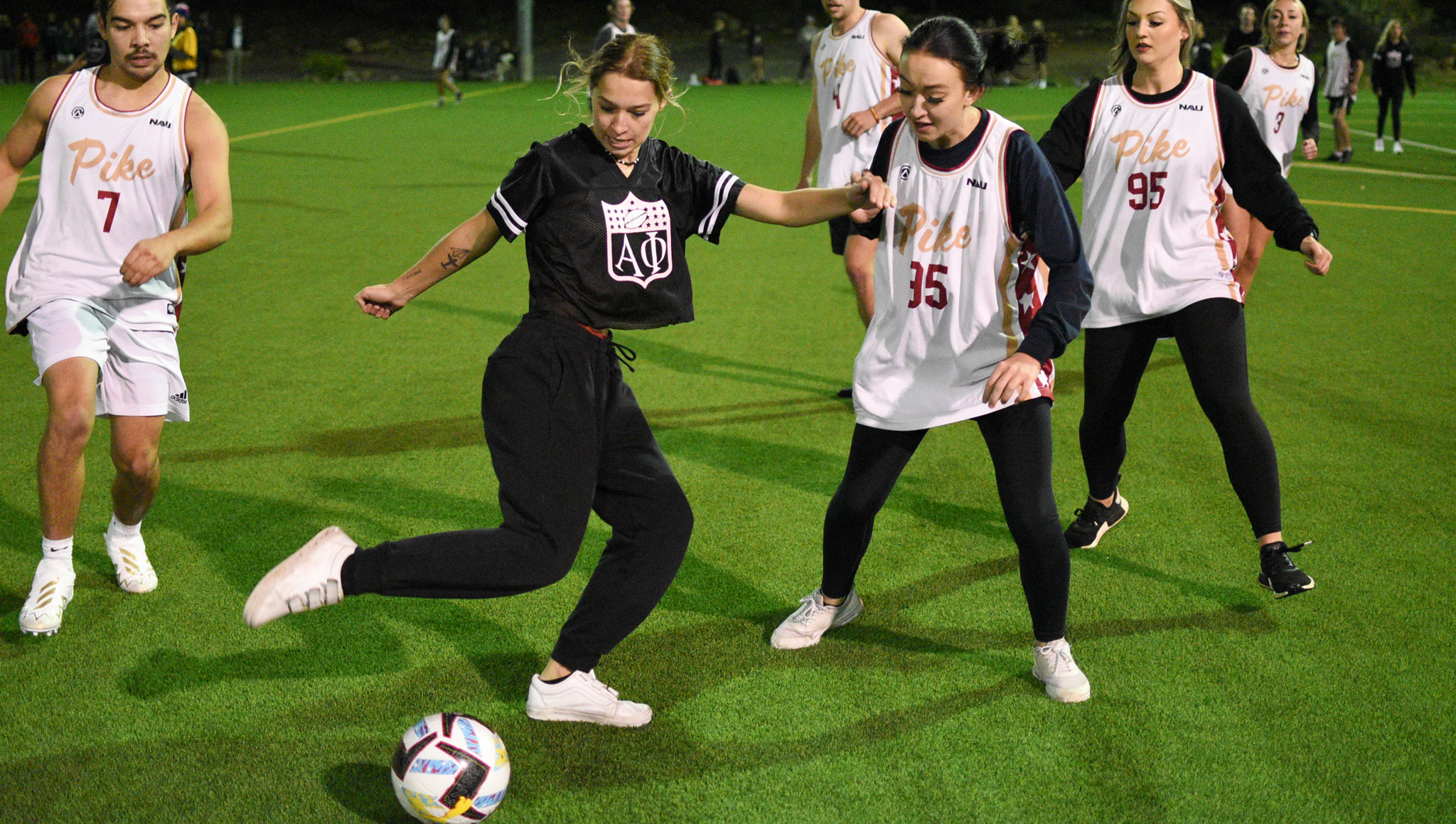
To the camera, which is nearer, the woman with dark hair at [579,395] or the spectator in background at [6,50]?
the woman with dark hair at [579,395]

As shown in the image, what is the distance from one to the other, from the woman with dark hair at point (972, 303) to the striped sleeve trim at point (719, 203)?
0.40 m

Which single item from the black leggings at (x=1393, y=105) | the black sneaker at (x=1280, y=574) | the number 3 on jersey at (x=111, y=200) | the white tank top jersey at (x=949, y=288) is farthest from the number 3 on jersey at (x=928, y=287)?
the black leggings at (x=1393, y=105)

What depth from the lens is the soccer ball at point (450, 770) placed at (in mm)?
2963

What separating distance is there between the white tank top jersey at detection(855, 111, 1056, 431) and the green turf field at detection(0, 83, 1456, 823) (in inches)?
35.2

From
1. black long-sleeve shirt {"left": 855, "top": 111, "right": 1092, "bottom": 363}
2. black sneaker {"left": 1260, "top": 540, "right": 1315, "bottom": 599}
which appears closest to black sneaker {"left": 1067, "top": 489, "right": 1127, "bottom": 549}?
black sneaker {"left": 1260, "top": 540, "right": 1315, "bottom": 599}

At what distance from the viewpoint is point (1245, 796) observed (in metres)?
3.15

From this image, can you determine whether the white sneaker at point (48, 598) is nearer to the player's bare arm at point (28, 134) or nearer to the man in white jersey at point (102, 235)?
the man in white jersey at point (102, 235)

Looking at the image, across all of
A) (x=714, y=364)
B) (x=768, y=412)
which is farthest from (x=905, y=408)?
(x=714, y=364)

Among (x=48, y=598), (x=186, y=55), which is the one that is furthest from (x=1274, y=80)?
(x=186, y=55)

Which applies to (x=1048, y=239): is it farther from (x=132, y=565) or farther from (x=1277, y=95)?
(x=1277, y=95)

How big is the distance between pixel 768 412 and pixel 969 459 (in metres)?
1.22

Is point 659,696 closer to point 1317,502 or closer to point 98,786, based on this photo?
point 98,786

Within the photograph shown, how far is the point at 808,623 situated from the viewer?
4008 mm

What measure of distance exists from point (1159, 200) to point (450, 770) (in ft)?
9.65
